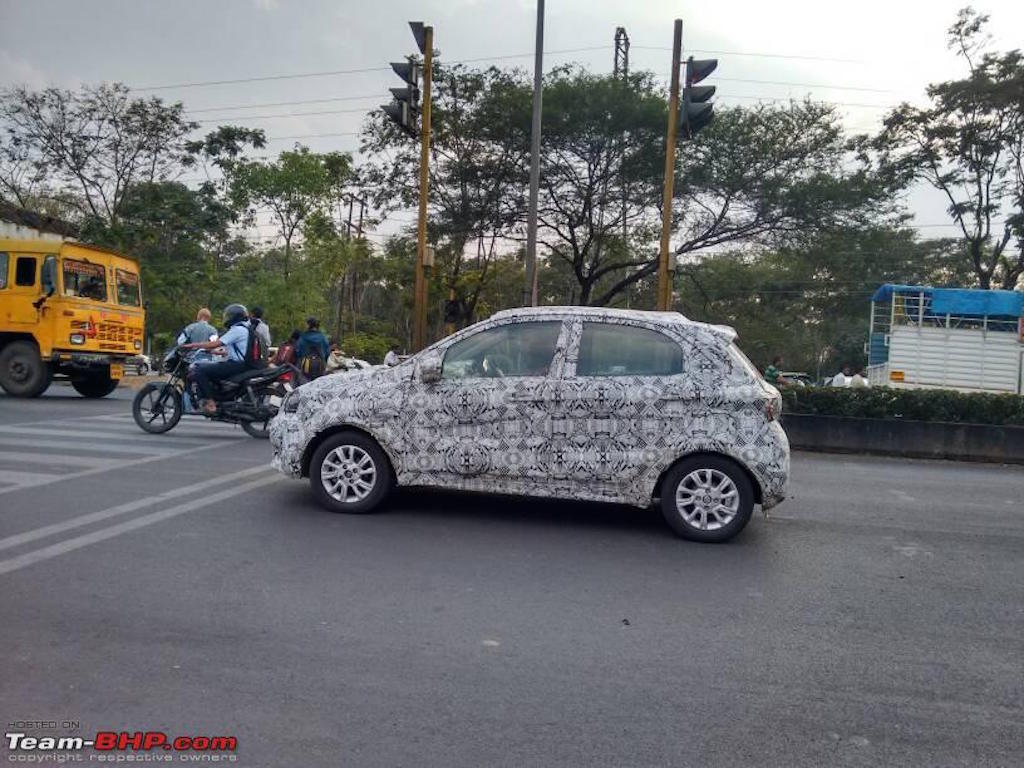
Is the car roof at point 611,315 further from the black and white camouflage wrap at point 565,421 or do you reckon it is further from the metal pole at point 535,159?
the metal pole at point 535,159

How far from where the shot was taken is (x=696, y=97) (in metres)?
13.0

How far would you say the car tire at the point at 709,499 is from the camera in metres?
6.57

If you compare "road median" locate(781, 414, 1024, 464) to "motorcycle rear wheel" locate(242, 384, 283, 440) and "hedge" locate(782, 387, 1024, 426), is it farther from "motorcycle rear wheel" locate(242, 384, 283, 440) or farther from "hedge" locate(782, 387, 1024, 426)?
"motorcycle rear wheel" locate(242, 384, 283, 440)

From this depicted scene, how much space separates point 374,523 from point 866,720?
4.07 m

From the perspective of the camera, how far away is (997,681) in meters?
4.17

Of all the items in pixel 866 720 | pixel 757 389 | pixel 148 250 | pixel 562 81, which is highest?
pixel 562 81

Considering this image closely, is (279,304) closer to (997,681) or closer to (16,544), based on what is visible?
(16,544)

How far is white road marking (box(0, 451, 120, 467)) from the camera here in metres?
8.98

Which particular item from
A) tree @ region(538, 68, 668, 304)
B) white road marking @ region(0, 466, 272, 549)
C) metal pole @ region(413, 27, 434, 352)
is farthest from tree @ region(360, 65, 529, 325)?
white road marking @ region(0, 466, 272, 549)

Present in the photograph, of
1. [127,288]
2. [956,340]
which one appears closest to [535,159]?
[127,288]

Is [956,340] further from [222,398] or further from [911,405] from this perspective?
[222,398]

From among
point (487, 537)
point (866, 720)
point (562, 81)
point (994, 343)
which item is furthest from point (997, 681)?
point (562, 81)
